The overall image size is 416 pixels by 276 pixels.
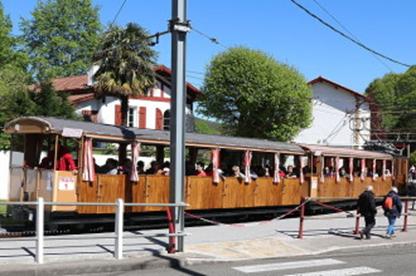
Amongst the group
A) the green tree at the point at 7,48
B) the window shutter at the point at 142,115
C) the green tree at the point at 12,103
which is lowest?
the green tree at the point at 12,103

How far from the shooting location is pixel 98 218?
16562 mm

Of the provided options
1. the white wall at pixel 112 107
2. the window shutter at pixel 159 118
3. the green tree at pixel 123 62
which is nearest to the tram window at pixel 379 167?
the green tree at pixel 123 62

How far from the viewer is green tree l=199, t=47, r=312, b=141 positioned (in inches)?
1839

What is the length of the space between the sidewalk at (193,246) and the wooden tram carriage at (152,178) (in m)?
1.43

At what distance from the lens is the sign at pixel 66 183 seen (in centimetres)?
1570

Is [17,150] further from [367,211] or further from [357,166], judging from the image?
[357,166]

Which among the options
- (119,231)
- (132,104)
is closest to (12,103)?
(132,104)

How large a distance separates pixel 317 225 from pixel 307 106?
2981 cm

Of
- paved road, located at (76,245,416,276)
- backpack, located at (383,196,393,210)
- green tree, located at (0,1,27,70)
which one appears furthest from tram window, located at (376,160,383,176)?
green tree, located at (0,1,27,70)

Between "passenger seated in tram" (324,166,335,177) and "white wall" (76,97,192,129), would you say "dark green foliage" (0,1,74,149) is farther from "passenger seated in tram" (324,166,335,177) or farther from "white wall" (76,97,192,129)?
"passenger seated in tram" (324,166,335,177)

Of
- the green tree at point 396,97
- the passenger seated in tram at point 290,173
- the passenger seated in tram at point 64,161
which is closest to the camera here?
the passenger seated in tram at point 64,161

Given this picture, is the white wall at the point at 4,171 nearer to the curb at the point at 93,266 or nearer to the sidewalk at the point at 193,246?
the sidewalk at the point at 193,246

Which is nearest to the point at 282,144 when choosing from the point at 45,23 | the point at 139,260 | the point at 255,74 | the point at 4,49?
the point at 139,260

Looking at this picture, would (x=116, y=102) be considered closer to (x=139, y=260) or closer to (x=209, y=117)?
(x=209, y=117)
